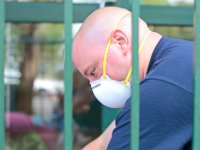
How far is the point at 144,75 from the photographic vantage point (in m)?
2.04

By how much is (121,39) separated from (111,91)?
229 millimetres

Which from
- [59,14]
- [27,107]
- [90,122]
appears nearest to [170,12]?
[59,14]

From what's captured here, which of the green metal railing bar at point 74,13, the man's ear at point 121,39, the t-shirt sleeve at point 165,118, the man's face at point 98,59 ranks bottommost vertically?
the t-shirt sleeve at point 165,118

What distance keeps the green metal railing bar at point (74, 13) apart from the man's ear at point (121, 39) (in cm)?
96

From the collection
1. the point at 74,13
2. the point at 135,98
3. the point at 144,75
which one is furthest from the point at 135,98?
the point at 74,13

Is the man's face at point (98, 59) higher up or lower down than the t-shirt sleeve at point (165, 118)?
higher up

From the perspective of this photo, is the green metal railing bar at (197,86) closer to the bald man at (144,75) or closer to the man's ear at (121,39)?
the bald man at (144,75)

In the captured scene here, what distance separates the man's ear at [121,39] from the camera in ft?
6.70

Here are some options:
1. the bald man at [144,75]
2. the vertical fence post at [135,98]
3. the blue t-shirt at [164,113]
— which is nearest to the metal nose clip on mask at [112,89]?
the bald man at [144,75]

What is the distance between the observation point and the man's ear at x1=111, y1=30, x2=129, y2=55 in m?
2.04

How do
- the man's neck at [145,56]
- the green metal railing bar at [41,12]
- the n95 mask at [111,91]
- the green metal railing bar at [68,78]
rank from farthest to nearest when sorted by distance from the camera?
the green metal railing bar at [41,12] → the n95 mask at [111,91] → the man's neck at [145,56] → the green metal railing bar at [68,78]

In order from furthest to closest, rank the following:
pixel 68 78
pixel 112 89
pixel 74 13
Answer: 1. pixel 74 13
2. pixel 112 89
3. pixel 68 78

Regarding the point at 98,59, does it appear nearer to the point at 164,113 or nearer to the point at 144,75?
the point at 144,75

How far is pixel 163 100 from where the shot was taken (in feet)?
5.91
